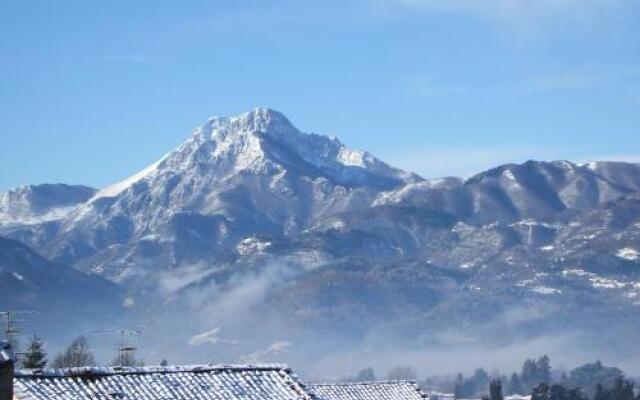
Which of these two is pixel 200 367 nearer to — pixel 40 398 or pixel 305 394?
pixel 305 394

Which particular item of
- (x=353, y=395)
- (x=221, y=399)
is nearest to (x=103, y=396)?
(x=221, y=399)

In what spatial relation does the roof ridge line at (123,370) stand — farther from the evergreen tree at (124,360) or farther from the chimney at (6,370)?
the evergreen tree at (124,360)

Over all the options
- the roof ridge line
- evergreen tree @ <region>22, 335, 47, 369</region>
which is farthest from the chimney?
evergreen tree @ <region>22, 335, 47, 369</region>

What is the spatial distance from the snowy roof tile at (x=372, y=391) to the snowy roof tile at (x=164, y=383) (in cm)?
1563

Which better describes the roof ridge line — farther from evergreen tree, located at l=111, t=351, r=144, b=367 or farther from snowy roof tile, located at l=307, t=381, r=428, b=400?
snowy roof tile, located at l=307, t=381, r=428, b=400

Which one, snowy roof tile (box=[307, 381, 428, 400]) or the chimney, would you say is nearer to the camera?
the chimney

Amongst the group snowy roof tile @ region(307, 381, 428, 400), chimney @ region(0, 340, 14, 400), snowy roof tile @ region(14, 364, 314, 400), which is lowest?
chimney @ region(0, 340, 14, 400)

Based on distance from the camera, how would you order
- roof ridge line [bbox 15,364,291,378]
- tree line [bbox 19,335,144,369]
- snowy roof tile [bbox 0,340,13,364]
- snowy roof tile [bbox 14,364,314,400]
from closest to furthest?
snowy roof tile [bbox 0,340,13,364] → snowy roof tile [bbox 14,364,314,400] → roof ridge line [bbox 15,364,291,378] → tree line [bbox 19,335,144,369]

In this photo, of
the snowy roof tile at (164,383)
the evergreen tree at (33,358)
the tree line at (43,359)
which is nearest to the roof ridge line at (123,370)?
the snowy roof tile at (164,383)

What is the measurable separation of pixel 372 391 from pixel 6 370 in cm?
3152

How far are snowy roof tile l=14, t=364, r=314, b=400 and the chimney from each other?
206 centimetres

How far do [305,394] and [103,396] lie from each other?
7.77m

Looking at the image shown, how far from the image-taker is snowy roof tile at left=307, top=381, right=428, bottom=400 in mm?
66688

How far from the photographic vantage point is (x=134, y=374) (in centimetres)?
4631
